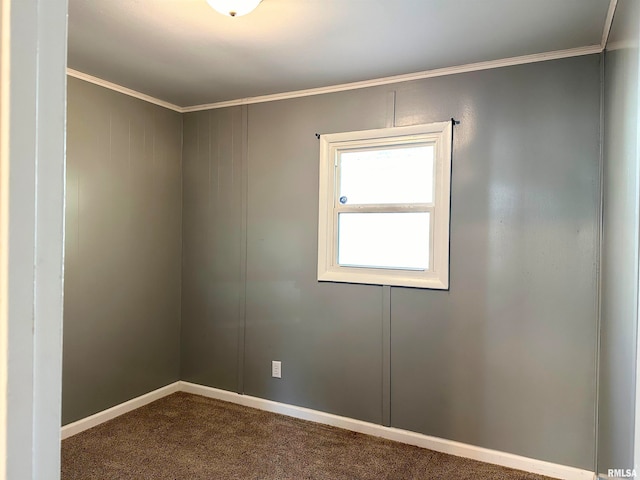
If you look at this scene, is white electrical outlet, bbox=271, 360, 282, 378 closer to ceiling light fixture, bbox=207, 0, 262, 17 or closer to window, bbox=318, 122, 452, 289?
window, bbox=318, 122, 452, 289

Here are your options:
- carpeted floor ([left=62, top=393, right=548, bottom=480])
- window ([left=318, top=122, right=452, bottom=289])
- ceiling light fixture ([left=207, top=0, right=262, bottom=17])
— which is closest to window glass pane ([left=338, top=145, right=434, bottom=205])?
window ([left=318, top=122, right=452, bottom=289])

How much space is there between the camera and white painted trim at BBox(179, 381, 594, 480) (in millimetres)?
2375

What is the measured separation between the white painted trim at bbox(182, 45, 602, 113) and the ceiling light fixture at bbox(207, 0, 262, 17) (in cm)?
113

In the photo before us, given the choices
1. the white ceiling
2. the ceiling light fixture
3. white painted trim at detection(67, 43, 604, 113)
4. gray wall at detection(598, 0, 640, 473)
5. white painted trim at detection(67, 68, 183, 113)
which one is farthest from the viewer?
white painted trim at detection(67, 68, 183, 113)

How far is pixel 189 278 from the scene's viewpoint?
139 inches

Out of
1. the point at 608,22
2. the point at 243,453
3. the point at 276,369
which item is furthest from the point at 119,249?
the point at 608,22

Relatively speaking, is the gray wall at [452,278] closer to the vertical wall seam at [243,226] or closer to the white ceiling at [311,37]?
the vertical wall seam at [243,226]

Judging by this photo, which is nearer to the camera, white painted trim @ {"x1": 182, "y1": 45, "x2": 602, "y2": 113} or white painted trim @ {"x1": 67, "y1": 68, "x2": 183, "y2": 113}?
white painted trim @ {"x1": 182, "y1": 45, "x2": 602, "y2": 113}

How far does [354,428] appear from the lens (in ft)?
9.46

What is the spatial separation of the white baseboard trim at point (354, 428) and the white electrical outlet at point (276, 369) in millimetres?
201

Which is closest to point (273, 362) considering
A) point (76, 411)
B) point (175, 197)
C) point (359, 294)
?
point (359, 294)

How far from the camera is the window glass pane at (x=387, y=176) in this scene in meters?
2.71

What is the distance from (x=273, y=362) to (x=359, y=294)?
0.86 meters

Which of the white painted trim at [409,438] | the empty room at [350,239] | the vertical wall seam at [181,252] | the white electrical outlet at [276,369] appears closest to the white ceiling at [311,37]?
the empty room at [350,239]
